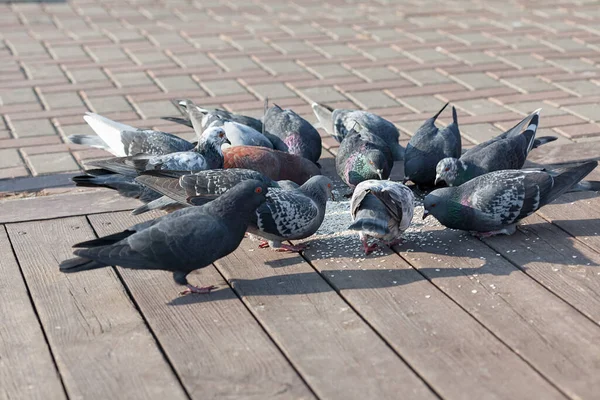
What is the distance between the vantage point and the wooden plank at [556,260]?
3584mm

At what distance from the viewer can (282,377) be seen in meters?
3.03

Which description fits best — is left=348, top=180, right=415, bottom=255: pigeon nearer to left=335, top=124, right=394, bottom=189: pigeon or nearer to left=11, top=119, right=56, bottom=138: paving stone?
left=335, top=124, right=394, bottom=189: pigeon

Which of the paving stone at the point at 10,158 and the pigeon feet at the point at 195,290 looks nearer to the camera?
the pigeon feet at the point at 195,290

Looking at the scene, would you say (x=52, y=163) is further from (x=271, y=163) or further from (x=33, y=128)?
(x=271, y=163)

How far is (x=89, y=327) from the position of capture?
11.1 feet

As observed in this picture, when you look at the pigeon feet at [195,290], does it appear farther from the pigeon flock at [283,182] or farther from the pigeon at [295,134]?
the pigeon at [295,134]

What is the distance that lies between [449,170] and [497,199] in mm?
526

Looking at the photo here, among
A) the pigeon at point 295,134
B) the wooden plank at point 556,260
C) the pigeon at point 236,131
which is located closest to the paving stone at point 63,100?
the pigeon at point 236,131

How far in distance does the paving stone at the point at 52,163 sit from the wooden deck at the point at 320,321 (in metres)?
0.83

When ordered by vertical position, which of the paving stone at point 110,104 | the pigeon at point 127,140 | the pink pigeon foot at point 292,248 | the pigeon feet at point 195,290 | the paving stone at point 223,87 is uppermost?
the pink pigeon foot at point 292,248

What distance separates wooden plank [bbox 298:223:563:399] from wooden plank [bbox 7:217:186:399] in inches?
34.5

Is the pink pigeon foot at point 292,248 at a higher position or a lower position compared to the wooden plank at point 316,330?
lower

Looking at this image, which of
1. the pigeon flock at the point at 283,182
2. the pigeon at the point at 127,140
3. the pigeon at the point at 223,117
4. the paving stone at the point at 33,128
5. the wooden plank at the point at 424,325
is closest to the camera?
the wooden plank at the point at 424,325

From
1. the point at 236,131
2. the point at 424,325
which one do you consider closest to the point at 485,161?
the point at 236,131
